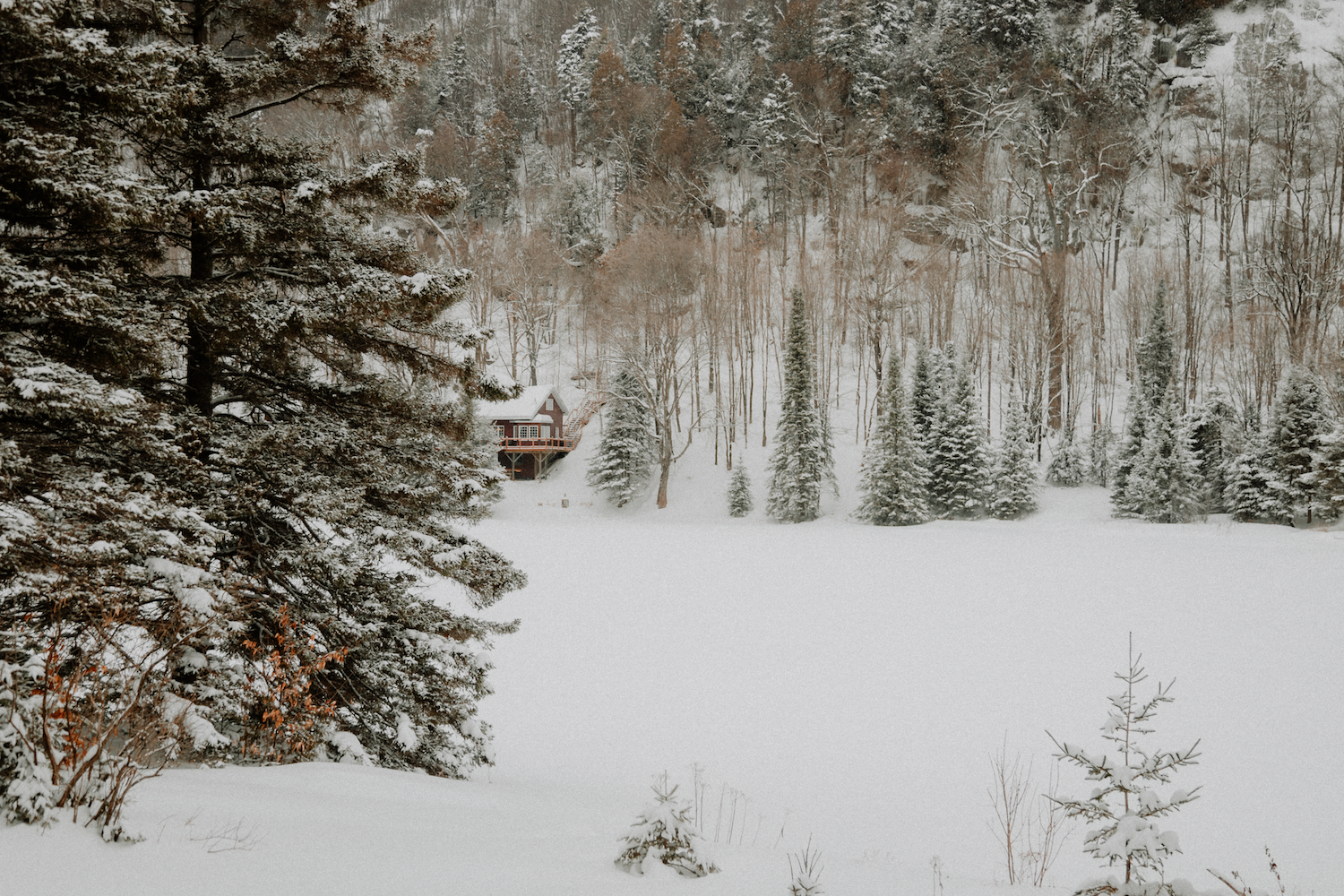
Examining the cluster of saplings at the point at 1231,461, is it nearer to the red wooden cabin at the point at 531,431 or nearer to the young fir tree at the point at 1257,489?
the young fir tree at the point at 1257,489

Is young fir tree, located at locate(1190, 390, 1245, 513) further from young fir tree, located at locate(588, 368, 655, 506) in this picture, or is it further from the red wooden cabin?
the red wooden cabin

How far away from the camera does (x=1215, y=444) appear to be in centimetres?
2434

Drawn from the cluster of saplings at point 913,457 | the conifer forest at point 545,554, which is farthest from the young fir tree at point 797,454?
the conifer forest at point 545,554

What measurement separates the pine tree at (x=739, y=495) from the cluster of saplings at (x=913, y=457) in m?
0.04

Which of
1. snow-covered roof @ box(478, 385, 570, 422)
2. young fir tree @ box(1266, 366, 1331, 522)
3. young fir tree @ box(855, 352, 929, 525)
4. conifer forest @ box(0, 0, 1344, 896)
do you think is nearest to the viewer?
conifer forest @ box(0, 0, 1344, 896)

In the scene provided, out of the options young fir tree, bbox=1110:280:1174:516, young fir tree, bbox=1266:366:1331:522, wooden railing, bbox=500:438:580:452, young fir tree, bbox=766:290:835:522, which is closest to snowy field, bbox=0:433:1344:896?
young fir tree, bbox=1266:366:1331:522

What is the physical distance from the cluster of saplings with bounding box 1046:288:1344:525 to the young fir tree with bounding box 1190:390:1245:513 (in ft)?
0.10

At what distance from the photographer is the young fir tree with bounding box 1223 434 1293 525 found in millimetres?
21172

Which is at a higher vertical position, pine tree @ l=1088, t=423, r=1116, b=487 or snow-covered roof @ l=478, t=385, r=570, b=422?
snow-covered roof @ l=478, t=385, r=570, b=422

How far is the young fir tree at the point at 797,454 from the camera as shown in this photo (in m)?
26.7

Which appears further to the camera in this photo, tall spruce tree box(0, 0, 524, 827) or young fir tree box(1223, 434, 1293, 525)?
young fir tree box(1223, 434, 1293, 525)

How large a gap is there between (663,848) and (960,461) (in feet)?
83.1

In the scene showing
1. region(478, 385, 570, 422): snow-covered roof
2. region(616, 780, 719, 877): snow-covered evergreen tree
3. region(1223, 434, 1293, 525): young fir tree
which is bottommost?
region(616, 780, 719, 877): snow-covered evergreen tree

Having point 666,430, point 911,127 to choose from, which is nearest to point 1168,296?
point 911,127
